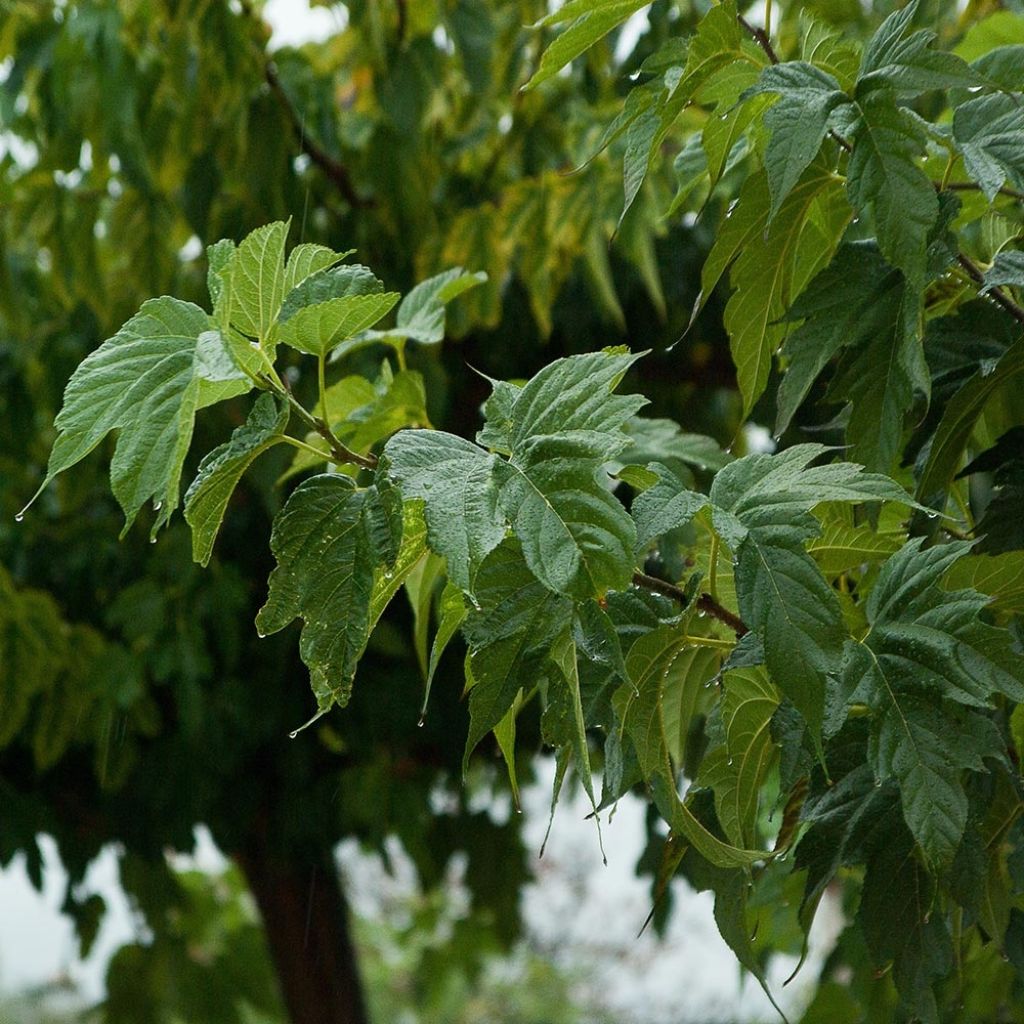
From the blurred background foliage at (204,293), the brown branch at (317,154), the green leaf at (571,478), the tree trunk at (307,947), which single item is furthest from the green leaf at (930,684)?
the tree trunk at (307,947)

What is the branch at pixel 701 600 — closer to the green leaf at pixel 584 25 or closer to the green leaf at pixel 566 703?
the green leaf at pixel 566 703

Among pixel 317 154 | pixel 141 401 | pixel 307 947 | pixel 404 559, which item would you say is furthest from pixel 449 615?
pixel 307 947

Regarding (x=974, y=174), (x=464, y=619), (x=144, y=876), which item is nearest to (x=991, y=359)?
(x=974, y=174)

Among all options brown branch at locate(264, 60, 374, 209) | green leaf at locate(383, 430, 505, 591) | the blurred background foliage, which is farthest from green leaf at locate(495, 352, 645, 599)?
brown branch at locate(264, 60, 374, 209)

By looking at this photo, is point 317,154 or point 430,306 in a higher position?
point 317,154

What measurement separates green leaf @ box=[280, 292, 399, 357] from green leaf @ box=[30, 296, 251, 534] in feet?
0.11

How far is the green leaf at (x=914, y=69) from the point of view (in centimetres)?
53

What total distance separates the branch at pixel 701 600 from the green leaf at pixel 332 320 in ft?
0.44

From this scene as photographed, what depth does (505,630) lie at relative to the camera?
0.48m

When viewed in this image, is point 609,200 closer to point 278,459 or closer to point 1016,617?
point 278,459

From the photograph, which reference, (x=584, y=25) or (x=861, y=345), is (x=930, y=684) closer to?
(x=861, y=345)

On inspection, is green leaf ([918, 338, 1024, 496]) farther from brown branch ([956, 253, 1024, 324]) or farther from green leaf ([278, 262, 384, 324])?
green leaf ([278, 262, 384, 324])

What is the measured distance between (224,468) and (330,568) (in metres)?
0.05

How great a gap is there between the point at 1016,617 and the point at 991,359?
0.11 meters
